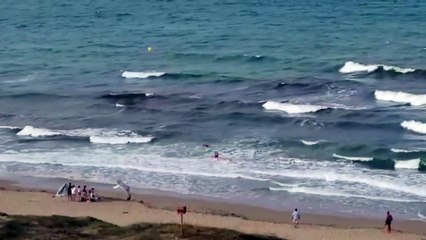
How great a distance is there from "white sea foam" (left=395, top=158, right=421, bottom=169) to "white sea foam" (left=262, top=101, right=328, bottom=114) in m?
10.9

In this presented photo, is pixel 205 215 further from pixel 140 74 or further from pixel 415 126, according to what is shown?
pixel 140 74

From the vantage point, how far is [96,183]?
41656 mm

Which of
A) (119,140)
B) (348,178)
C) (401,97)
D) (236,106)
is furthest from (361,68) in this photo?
(348,178)

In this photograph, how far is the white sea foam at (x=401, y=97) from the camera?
2118 inches

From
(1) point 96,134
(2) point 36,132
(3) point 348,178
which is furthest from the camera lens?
(2) point 36,132

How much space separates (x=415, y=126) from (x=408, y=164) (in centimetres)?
657

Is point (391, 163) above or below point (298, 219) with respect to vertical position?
above

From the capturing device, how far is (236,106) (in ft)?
179

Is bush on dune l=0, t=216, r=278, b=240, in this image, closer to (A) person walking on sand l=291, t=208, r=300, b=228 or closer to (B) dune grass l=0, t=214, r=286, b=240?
(B) dune grass l=0, t=214, r=286, b=240

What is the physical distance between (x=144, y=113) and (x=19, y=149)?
31.5 feet

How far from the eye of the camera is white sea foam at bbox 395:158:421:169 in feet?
137

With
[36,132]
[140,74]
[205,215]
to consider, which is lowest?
[205,215]

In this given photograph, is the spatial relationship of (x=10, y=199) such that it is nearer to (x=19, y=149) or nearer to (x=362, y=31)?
(x=19, y=149)

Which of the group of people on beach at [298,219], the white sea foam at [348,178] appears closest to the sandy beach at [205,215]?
the group of people on beach at [298,219]
